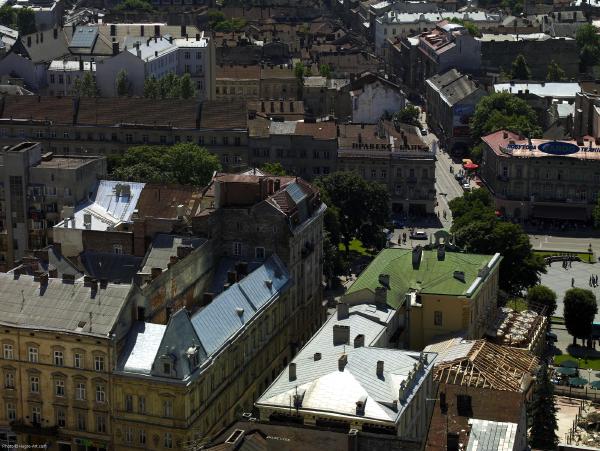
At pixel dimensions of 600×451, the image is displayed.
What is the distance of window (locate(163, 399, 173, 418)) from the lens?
287ft

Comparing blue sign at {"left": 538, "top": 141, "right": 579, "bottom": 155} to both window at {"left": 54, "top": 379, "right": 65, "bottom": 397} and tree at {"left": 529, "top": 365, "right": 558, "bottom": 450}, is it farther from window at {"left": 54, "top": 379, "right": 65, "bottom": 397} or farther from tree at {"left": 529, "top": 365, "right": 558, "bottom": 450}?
window at {"left": 54, "top": 379, "right": 65, "bottom": 397}

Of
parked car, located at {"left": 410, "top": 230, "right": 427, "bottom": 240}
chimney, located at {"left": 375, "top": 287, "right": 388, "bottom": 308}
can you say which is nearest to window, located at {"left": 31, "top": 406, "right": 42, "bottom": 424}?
chimney, located at {"left": 375, "top": 287, "right": 388, "bottom": 308}

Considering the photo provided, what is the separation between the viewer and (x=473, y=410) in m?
88.0

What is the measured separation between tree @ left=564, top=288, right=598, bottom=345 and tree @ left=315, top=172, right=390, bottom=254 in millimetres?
30743

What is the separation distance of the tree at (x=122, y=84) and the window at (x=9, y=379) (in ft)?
355

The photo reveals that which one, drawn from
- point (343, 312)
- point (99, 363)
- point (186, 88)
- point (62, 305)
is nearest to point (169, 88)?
point (186, 88)

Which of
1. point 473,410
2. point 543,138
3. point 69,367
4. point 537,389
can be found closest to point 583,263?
point 543,138

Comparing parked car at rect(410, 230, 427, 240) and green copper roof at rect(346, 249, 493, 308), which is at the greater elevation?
green copper roof at rect(346, 249, 493, 308)

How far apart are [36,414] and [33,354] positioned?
4108 millimetres

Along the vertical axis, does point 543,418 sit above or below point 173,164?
below

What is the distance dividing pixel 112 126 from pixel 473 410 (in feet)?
306

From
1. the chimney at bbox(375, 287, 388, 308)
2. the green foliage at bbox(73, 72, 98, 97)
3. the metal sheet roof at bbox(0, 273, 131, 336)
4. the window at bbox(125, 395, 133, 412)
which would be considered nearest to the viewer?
the window at bbox(125, 395, 133, 412)

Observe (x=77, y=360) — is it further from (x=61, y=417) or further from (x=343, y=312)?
(x=343, y=312)

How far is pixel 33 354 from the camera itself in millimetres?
91188
